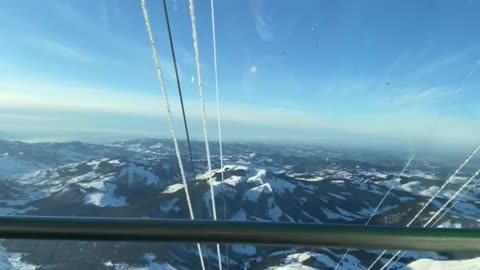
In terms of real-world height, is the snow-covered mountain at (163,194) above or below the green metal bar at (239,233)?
below

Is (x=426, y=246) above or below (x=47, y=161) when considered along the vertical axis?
above

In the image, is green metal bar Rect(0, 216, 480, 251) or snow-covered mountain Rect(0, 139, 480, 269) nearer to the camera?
green metal bar Rect(0, 216, 480, 251)

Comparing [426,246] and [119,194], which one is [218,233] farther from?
[119,194]

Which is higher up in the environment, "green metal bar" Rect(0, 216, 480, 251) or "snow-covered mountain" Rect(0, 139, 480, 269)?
"green metal bar" Rect(0, 216, 480, 251)

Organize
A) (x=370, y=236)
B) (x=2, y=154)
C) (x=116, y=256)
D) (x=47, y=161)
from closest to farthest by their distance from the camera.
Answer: (x=370, y=236) → (x=116, y=256) → (x=47, y=161) → (x=2, y=154)

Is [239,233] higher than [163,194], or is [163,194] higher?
[239,233]

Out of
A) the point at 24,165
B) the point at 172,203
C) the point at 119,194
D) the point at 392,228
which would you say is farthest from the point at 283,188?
the point at 392,228

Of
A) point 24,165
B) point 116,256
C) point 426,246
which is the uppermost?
point 426,246

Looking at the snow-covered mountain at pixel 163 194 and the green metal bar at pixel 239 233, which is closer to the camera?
the green metal bar at pixel 239 233
